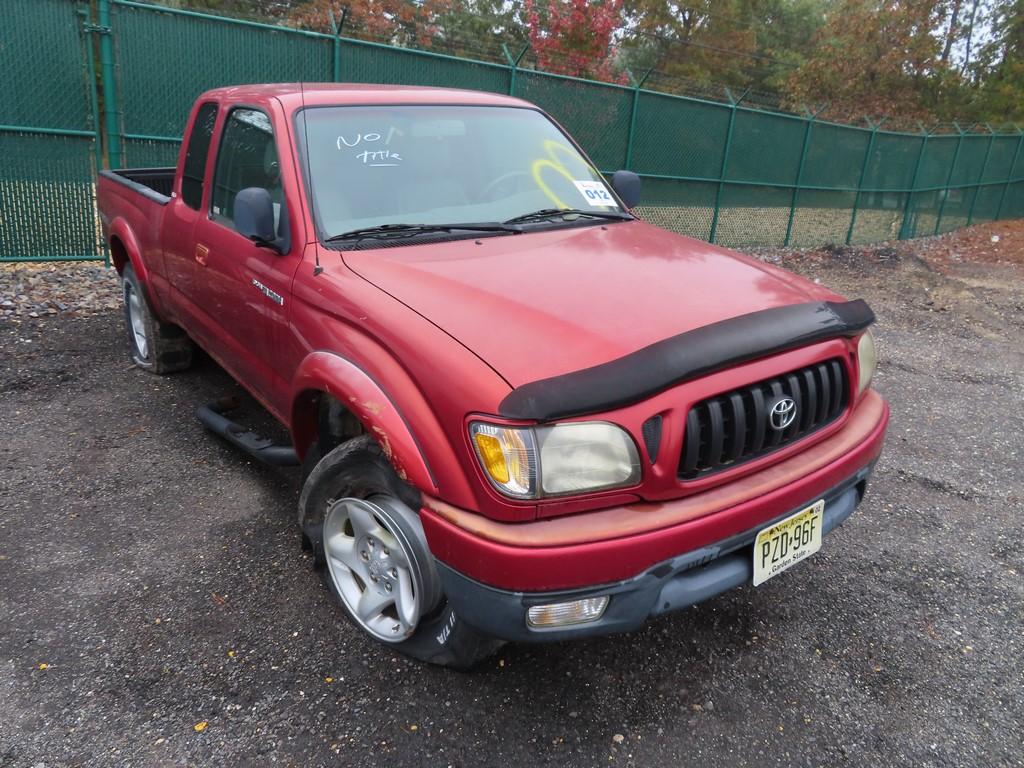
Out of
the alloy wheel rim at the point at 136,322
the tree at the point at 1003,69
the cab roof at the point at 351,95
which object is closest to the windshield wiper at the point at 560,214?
the cab roof at the point at 351,95

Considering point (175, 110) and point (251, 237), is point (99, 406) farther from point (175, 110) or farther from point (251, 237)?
point (175, 110)

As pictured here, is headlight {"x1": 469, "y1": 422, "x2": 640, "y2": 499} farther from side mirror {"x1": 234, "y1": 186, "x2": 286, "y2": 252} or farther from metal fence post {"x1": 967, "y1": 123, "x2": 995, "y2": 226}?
metal fence post {"x1": 967, "y1": 123, "x2": 995, "y2": 226}

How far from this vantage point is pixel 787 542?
7.90 feet

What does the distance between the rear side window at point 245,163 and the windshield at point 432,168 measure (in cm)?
19

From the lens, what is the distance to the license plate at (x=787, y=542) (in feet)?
7.62

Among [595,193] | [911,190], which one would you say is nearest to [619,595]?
[595,193]

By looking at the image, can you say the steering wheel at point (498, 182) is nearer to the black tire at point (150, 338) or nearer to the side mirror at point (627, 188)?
Answer: the side mirror at point (627, 188)

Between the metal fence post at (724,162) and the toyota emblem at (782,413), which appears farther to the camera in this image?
the metal fence post at (724,162)

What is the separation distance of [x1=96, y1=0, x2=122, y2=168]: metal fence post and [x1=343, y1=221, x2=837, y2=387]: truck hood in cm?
586

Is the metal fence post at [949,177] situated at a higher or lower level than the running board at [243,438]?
higher

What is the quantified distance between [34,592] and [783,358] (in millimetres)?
2889

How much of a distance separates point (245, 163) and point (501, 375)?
2.09m

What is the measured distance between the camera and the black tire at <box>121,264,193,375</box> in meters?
4.95

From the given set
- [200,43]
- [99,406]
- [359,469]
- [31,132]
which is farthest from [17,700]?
[200,43]
